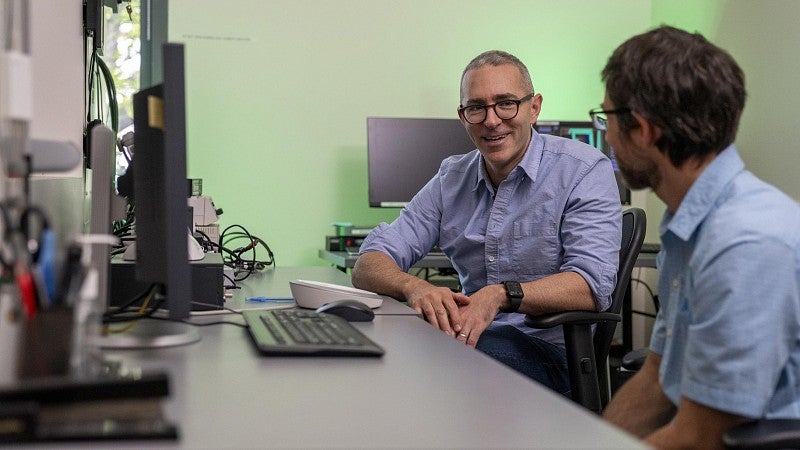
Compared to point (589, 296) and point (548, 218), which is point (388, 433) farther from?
point (548, 218)

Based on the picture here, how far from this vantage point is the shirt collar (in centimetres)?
136

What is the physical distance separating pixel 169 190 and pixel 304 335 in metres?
0.31

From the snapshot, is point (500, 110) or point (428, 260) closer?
point (500, 110)

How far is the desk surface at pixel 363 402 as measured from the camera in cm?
87

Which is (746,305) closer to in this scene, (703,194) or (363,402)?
(703,194)

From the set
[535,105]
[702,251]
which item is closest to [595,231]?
[535,105]

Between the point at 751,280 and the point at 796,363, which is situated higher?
the point at 751,280

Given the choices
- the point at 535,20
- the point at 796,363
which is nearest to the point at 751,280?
the point at 796,363

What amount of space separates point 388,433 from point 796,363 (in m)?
0.67

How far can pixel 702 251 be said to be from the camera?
4.19 ft

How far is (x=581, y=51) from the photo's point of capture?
4609mm

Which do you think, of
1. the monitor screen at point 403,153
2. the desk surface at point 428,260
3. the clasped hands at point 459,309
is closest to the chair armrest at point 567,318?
the clasped hands at point 459,309

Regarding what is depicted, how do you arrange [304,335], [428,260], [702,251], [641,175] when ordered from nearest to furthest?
[702,251], [304,335], [641,175], [428,260]

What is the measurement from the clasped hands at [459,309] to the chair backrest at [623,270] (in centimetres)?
32
